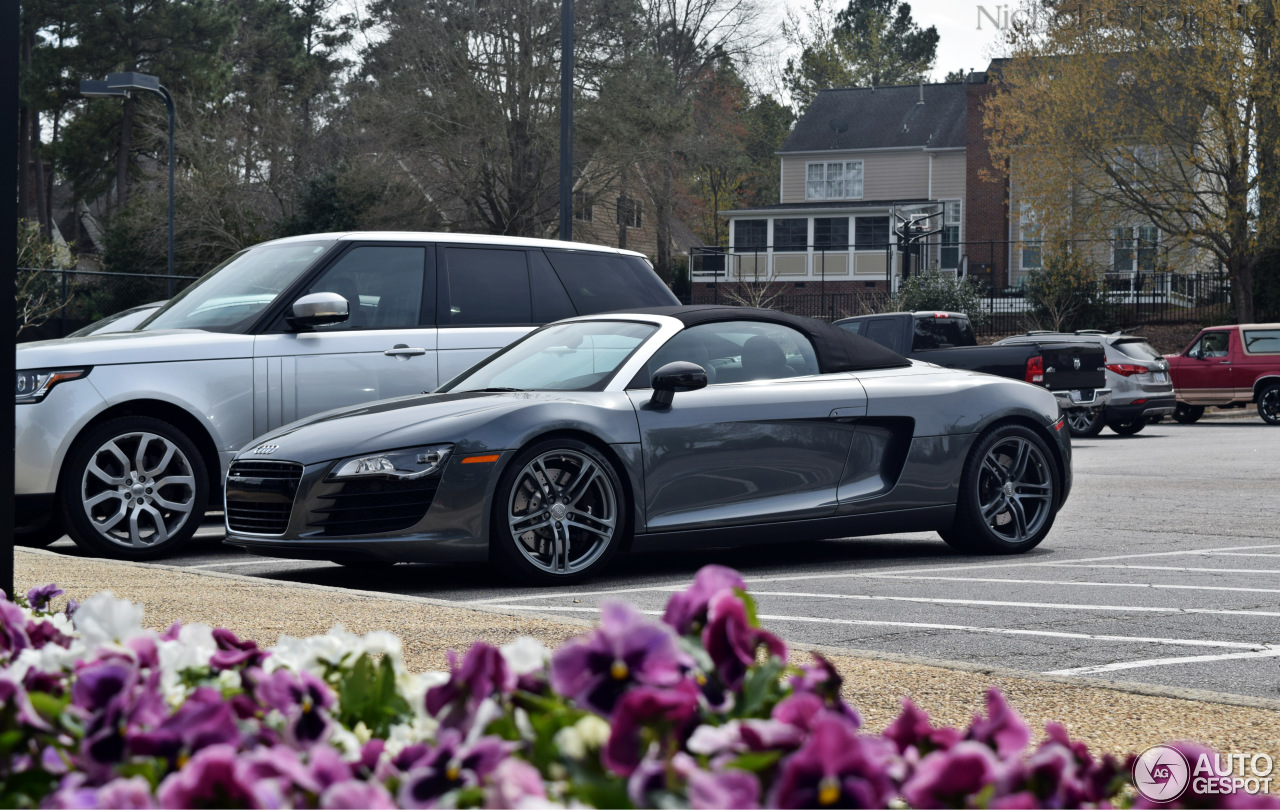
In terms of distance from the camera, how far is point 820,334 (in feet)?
27.5

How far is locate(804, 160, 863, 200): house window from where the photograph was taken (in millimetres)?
57438

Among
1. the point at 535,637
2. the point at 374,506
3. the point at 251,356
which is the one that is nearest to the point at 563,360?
the point at 374,506

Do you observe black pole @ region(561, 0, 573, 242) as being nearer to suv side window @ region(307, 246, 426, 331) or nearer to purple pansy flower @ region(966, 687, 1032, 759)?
suv side window @ region(307, 246, 426, 331)

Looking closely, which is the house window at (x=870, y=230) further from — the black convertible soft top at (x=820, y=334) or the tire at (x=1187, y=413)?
the black convertible soft top at (x=820, y=334)

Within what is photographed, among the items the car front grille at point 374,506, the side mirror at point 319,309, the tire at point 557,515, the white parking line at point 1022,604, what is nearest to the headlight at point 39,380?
the side mirror at point 319,309

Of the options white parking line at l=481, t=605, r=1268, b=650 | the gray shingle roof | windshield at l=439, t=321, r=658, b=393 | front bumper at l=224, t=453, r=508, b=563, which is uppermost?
the gray shingle roof

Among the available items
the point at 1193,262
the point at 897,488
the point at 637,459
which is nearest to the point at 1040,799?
the point at 637,459

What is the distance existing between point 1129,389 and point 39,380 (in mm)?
18484

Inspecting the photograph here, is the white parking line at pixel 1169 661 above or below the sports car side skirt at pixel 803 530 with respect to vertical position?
below

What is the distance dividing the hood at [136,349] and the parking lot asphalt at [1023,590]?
119cm

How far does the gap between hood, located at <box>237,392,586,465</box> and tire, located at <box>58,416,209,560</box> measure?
3.16ft

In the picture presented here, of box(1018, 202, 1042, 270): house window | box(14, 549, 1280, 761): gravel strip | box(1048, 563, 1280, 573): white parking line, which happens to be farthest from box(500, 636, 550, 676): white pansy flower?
box(1018, 202, 1042, 270): house window

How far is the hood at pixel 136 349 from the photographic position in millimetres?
8156

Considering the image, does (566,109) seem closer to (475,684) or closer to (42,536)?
(42,536)
